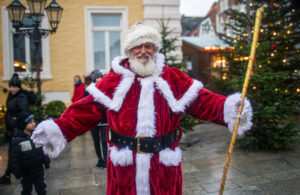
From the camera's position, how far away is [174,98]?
7.65ft

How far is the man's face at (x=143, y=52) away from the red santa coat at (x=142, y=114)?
0.40ft

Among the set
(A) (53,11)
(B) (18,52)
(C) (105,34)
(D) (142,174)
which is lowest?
(D) (142,174)

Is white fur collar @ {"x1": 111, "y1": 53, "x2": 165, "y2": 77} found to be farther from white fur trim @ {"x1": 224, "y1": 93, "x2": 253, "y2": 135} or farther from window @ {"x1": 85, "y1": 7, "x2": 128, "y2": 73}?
window @ {"x1": 85, "y1": 7, "x2": 128, "y2": 73}

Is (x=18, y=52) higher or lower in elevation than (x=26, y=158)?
higher

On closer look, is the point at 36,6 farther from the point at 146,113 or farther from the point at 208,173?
the point at 208,173

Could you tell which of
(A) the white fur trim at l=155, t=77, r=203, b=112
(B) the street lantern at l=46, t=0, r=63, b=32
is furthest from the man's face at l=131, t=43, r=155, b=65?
(B) the street lantern at l=46, t=0, r=63, b=32

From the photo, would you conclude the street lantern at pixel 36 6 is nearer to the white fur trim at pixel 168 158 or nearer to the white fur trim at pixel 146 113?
the white fur trim at pixel 146 113

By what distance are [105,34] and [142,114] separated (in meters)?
7.42

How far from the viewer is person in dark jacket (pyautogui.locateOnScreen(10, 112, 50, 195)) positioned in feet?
10.7

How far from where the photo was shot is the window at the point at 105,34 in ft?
28.9

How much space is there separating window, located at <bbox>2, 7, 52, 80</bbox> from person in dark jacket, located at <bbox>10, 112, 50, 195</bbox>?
17.1ft

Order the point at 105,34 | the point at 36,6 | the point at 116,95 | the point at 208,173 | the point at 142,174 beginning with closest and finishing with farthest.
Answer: the point at 142,174
the point at 116,95
the point at 208,173
the point at 36,6
the point at 105,34

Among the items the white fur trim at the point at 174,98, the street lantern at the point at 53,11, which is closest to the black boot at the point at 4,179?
→ the white fur trim at the point at 174,98

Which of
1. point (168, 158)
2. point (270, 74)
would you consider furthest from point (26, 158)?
point (270, 74)
